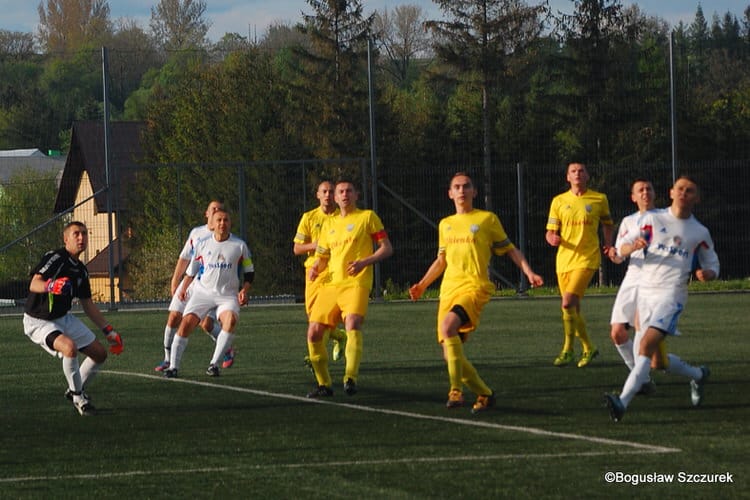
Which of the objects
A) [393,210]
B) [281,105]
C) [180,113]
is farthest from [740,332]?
[180,113]

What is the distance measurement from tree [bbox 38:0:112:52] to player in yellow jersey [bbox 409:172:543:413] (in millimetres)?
153668

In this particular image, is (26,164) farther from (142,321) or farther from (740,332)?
(740,332)

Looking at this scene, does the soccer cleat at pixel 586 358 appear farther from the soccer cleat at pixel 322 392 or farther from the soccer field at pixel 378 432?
the soccer cleat at pixel 322 392

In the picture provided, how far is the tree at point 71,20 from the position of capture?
521 ft

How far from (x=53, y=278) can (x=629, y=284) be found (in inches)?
186

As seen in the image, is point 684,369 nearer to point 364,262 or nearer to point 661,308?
point 661,308

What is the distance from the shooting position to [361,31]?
48.0m

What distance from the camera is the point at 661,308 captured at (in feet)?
29.9

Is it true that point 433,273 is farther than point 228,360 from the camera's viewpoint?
No

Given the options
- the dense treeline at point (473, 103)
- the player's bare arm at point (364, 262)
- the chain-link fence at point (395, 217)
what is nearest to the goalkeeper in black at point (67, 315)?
the player's bare arm at point (364, 262)

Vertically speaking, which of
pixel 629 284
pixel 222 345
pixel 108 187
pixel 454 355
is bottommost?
pixel 222 345

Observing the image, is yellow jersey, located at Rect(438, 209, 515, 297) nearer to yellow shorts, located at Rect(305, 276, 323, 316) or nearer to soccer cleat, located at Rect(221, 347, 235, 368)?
yellow shorts, located at Rect(305, 276, 323, 316)

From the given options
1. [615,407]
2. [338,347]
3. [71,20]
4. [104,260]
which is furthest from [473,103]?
[71,20]

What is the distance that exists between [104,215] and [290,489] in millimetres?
19321
